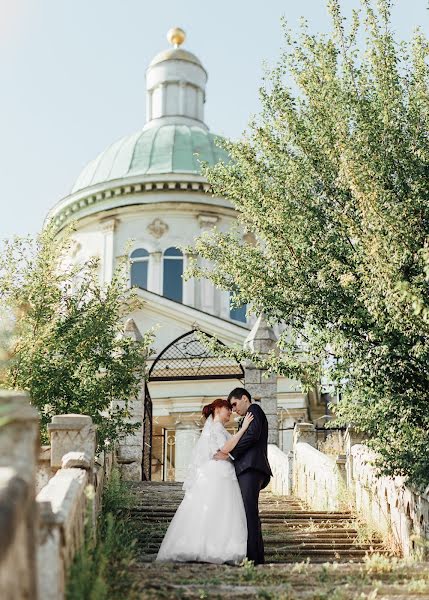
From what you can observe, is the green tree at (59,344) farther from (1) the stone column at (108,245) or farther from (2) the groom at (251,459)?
(1) the stone column at (108,245)

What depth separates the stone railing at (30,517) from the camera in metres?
3.58

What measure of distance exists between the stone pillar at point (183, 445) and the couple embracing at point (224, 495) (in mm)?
15027

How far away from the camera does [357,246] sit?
1009 cm

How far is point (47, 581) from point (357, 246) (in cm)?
618

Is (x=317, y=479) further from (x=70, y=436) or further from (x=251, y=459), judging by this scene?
(x=70, y=436)

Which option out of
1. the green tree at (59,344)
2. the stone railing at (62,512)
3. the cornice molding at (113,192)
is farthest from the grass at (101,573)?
the cornice molding at (113,192)

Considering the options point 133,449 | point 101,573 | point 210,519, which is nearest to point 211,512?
point 210,519

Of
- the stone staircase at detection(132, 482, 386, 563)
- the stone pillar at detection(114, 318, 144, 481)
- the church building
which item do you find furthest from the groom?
the church building

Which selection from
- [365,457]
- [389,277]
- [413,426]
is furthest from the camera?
[365,457]

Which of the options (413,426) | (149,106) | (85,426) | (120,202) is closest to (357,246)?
(413,426)

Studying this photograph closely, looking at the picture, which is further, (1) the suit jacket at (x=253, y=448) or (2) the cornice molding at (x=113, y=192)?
(2) the cornice molding at (x=113, y=192)

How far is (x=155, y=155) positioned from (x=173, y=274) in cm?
514

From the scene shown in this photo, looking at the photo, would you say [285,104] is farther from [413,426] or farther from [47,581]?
[47,581]

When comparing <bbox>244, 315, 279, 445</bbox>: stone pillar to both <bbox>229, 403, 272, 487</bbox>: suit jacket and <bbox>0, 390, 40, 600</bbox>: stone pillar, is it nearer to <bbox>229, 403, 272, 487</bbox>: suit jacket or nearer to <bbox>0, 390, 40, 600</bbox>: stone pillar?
<bbox>229, 403, 272, 487</bbox>: suit jacket
